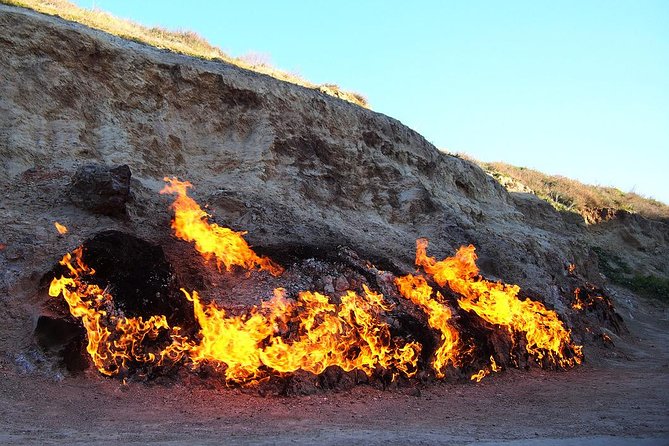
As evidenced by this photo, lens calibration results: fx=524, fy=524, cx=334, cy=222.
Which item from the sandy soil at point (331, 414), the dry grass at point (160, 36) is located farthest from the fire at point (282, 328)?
the dry grass at point (160, 36)

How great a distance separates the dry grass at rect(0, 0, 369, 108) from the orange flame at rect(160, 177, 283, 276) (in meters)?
7.39

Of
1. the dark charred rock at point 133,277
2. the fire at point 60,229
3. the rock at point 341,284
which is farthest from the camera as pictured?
the rock at point 341,284

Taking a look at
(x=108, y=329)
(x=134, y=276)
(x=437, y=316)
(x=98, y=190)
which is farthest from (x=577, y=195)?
(x=108, y=329)

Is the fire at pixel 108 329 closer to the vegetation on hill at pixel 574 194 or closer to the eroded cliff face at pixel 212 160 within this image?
the eroded cliff face at pixel 212 160

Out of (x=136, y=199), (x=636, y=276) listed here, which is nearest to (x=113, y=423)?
(x=136, y=199)

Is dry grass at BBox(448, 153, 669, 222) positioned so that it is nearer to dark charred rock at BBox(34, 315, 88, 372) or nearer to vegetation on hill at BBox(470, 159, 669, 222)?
Result: vegetation on hill at BBox(470, 159, 669, 222)

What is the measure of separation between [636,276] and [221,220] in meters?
20.0

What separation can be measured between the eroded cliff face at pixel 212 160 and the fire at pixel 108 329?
0.69m

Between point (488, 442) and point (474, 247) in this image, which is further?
point (474, 247)

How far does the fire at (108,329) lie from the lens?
7.66 m

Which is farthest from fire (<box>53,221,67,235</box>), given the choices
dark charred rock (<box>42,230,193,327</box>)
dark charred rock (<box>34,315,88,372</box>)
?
dark charred rock (<box>34,315,88,372</box>)

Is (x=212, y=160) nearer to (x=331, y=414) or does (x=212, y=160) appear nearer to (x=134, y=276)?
(x=134, y=276)

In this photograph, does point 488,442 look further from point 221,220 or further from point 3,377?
point 221,220

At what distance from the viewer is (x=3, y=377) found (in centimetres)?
699
